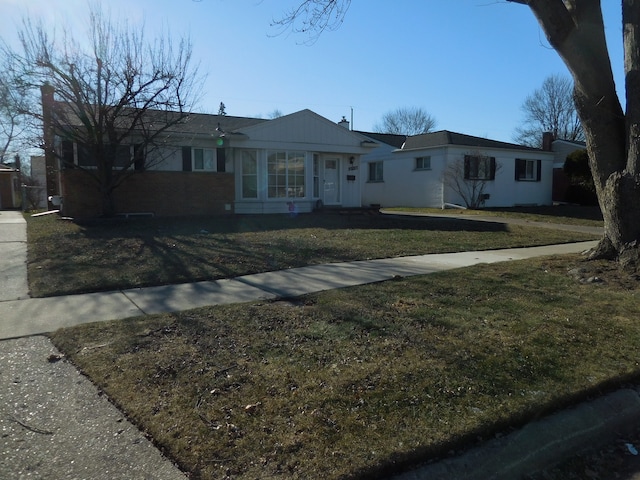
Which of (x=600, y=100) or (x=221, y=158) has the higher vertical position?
(x=600, y=100)

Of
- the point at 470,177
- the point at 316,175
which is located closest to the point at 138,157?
the point at 316,175

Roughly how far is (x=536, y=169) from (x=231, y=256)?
25310 mm

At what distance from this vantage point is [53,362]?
414cm

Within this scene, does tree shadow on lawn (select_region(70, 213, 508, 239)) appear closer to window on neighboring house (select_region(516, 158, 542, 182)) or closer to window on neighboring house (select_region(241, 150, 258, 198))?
window on neighboring house (select_region(241, 150, 258, 198))

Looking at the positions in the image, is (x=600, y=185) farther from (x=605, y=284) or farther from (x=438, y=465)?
(x=438, y=465)

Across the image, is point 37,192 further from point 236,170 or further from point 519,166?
point 519,166

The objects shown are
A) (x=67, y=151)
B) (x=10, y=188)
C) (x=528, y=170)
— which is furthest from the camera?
(x=10, y=188)

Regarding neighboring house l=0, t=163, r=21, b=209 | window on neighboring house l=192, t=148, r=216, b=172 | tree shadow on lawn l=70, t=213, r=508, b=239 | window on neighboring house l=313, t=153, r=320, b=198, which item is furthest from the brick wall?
neighboring house l=0, t=163, r=21, b=209

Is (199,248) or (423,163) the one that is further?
(423,163)

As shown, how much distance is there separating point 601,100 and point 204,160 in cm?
1340

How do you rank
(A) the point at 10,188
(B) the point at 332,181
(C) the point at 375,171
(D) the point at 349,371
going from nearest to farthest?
(D) the point at 349,371, (B) the point at 332,181, (C) the point at 375,171, (A) the point at 10,188

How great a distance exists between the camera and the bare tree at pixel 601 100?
307 inches

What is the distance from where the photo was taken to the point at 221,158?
720 inches

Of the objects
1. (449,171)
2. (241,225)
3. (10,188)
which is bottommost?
(241,225)
